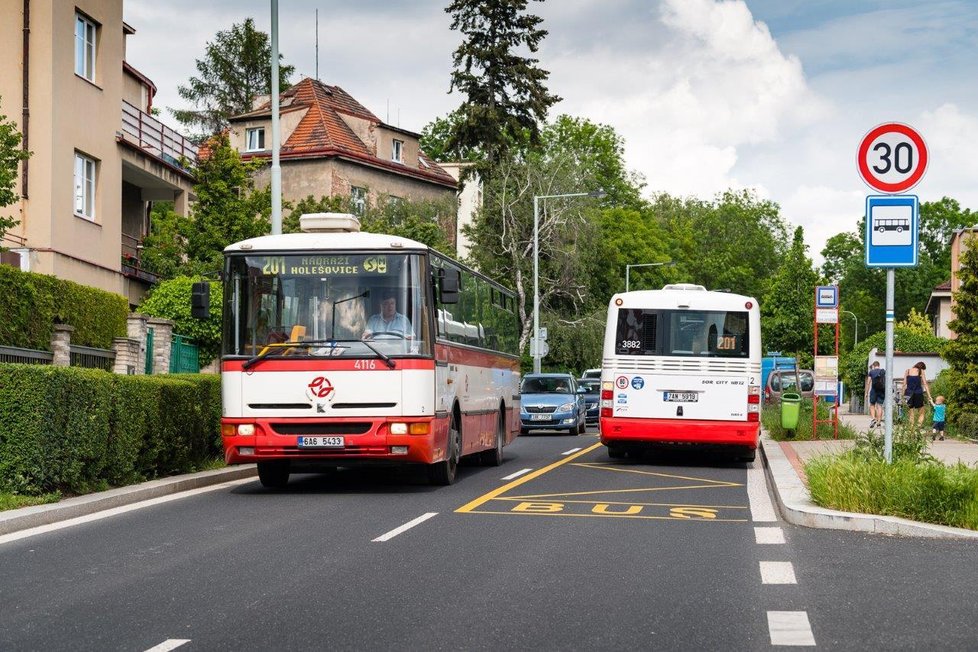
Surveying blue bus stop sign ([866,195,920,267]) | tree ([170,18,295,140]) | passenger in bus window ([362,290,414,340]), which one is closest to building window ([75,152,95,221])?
passenger in bus window ([362,290,414,340])

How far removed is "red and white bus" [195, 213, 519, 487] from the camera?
15.8 metres

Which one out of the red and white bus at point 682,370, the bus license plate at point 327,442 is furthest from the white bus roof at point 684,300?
the bus license plate at point 327,442

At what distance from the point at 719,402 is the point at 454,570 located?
12321mm

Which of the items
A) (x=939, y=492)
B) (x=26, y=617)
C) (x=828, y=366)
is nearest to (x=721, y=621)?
(x=26, y=617)

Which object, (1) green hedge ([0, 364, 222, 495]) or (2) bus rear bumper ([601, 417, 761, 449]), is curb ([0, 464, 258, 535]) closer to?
(1) green hedge ([0, 364, 222, 495])

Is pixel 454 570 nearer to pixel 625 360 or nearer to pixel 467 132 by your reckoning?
pixel 625 360

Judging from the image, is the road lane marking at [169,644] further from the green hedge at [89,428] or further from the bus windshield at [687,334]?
the bus windshield at [687,334]

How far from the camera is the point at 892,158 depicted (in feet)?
43.9

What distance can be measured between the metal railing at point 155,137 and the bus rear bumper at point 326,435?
21971 millimetres

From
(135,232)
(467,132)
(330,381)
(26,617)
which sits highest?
(467,132)

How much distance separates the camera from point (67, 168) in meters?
31.2

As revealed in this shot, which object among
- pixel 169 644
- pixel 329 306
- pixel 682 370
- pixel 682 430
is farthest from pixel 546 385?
pixel 169 644

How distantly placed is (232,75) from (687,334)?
195 ft

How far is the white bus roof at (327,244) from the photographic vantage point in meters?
16.3
